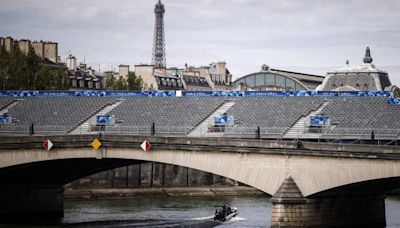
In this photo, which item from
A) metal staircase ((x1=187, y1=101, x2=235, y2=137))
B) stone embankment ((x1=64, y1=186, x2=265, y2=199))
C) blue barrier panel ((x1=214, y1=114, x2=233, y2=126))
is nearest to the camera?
metal staircase ((x1=187, y1=101, x2=235, y2=137))

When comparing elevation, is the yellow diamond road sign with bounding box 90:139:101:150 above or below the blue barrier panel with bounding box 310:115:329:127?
below

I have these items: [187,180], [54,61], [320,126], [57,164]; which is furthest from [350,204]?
[54,61]

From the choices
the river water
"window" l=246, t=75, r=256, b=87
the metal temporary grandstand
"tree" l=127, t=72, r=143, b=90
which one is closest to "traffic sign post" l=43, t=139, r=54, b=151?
the river water

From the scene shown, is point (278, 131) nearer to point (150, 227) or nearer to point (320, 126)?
point (320, 126)

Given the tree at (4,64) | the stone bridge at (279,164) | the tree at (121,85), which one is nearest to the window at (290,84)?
the tree at (121,85)

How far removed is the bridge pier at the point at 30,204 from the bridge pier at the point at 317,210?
86.6 ft

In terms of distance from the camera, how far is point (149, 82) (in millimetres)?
189375

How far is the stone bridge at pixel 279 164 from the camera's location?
262 ft

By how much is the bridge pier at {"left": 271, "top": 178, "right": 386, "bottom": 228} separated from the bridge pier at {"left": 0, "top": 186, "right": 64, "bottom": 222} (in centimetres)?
2640

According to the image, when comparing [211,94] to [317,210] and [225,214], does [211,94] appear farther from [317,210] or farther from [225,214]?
[317,210]

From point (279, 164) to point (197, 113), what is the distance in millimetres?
26971

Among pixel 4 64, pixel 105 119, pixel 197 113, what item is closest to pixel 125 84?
pixel 4 64

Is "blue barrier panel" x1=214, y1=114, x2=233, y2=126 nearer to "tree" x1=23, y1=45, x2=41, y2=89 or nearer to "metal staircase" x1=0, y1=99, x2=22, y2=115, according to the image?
"metal staircase" x1=0, y1=99, x2=22, y2=115

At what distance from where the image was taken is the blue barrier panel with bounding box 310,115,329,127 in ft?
331
